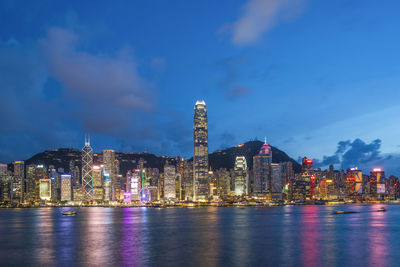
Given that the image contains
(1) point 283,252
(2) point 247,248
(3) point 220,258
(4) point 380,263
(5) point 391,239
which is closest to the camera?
(4) point 380,263

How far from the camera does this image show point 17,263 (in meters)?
53.2

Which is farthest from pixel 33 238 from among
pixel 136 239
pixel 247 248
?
pixel 247 248

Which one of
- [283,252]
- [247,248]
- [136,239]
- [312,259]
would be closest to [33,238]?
[136,239]

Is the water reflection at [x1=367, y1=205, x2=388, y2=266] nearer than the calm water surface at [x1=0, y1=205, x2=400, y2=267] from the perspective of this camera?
Yes

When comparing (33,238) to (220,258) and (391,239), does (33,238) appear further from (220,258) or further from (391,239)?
(391,239)

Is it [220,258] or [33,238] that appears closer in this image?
[220,258]

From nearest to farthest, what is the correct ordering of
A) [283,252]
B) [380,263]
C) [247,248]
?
[380,263], [283,252], [247,248]

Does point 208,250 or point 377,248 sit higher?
point 208,250

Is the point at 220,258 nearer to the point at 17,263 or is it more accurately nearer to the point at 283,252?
the point at 283,252

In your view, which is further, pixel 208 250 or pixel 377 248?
pixel 377 248

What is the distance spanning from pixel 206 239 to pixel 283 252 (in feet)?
64.1

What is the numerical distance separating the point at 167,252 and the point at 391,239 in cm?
3833

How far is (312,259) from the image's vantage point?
175 ft

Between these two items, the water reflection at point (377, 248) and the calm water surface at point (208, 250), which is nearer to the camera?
the water reflection at point (377, 248)
